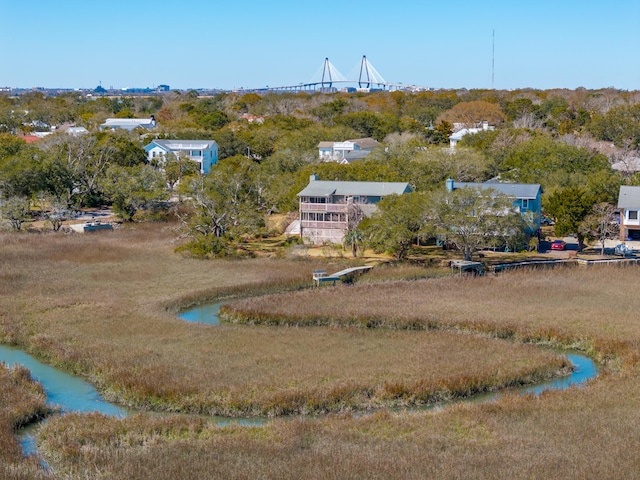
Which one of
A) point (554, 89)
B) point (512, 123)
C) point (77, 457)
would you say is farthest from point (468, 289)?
point (554, 89)

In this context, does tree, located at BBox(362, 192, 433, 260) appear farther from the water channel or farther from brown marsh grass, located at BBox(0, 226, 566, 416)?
the water channel

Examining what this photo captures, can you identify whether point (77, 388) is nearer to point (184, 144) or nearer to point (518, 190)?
point (518, 190)

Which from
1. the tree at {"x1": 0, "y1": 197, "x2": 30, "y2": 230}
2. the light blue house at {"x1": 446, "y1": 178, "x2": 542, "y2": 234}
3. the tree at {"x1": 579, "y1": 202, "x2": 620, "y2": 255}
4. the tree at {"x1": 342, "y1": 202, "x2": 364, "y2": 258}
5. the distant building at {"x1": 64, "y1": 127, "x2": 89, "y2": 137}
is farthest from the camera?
the distant building at {"x1": 64, "y1": 127, "x2": 89, "y2": 137}

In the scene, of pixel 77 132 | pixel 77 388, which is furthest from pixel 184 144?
pixel 77 388

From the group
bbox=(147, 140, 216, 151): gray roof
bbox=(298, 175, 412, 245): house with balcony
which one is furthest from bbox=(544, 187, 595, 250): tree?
bbox=(147, 140, 216, 151): gray roof

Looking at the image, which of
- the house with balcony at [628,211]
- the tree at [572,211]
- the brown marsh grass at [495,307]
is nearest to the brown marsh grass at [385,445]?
the brown marsh grass at [495,307]

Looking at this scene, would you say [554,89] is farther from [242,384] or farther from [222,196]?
[242,384]
